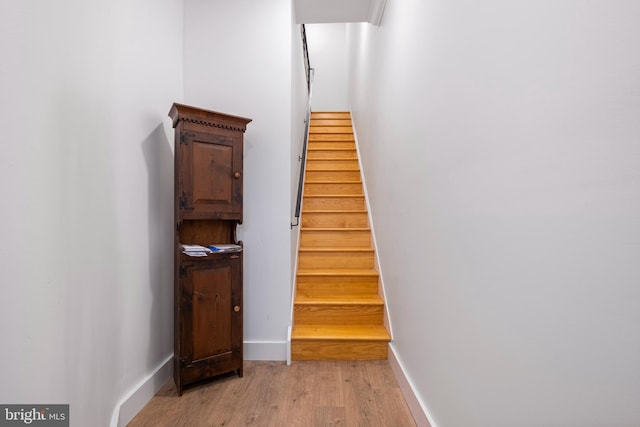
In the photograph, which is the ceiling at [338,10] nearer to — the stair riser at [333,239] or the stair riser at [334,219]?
the stair riser at [334,219]

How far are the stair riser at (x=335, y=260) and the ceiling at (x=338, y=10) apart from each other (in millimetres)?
2291

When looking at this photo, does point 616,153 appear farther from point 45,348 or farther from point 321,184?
point 321,184

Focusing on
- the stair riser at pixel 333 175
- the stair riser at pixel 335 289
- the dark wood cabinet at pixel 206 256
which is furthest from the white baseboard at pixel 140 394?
the stair riser at pixel 333 175

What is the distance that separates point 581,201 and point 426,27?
1389 millimetres

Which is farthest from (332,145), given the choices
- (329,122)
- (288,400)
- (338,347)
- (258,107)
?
(288,400)

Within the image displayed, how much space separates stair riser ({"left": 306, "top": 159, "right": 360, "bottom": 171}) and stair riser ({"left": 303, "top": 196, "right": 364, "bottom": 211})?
2.16 ft

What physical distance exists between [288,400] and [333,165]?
3.05m

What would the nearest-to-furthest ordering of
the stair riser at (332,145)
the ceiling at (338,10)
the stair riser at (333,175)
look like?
the ceiling at (338,10), the stair riser at (333,175), the stair riser at (332,145)

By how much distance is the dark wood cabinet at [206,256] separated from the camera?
1828 mm

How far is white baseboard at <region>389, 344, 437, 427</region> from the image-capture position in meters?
1.48

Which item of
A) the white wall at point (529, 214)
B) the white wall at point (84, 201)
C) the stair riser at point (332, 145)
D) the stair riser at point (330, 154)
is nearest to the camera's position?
the white wall at point (529, 214)

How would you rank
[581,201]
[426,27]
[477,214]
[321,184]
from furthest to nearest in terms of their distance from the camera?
[321,184] → [426,27] → [477,214] → [581,201]

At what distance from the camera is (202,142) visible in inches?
74.2

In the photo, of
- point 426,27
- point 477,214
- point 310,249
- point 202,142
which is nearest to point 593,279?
point 477,214
